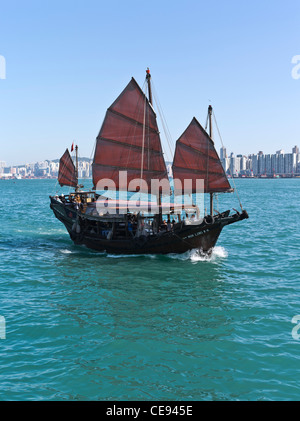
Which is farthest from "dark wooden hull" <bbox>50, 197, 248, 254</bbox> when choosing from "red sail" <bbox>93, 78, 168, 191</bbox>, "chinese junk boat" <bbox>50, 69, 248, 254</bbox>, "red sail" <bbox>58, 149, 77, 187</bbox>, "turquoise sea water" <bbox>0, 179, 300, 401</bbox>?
"red sail" <bbox>58, 149, 77, 187</bbox>

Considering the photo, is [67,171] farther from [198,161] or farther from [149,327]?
[149,327]

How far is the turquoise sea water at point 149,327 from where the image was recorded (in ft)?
34.0

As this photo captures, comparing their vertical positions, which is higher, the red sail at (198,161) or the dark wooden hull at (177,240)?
the red sail at (198,161)

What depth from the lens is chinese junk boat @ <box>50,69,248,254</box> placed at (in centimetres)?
2409

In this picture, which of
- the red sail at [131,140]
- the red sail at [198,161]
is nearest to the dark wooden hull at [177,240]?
the red sail at [198,161]

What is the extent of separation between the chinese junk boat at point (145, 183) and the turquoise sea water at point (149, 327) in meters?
1.34

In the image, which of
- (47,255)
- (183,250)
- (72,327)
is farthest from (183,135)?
(72,327)

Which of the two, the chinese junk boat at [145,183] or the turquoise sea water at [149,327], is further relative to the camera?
the chinese junk boat at [145,183]

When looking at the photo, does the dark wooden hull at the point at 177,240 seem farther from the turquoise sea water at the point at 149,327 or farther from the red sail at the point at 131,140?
the red sail at the point at 131,140

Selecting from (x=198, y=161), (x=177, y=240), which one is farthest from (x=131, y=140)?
(x=177, y=240)

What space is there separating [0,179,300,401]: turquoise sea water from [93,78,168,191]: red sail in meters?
6.05

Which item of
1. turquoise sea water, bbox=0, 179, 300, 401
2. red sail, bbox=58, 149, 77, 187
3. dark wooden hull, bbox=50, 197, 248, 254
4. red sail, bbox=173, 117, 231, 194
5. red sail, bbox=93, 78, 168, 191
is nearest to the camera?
turquoise sea water, bbox=0, 179, 300, 401

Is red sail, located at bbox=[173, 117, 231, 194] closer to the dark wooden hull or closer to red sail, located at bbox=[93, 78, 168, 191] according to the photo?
red sail, located at bbox=[93, 78, 168, 191]

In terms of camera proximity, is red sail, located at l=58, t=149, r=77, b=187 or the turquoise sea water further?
red sail, located at l=58, t=149, r=77, b=187
